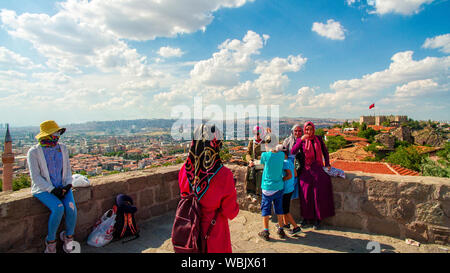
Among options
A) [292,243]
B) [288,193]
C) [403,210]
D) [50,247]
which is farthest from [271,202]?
[50,247]

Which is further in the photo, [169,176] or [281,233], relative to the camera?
[169,176]

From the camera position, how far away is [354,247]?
3104 mm

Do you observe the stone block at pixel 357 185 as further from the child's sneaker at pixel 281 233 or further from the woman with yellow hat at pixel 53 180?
the woman with yellow hat at pixel 53 180

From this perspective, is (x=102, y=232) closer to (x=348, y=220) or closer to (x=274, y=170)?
(x=274, y=170)

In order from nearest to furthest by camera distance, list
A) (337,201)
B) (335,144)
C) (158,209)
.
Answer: (337,201), (158,209), (335,144)

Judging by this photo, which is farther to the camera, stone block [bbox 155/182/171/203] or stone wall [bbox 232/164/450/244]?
stone block [bbox 155/182/171/203]

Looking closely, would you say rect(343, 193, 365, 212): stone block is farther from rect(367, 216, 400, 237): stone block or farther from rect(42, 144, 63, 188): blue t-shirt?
rect(42, 144, 63, 188): blue t-shirt

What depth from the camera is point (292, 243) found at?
3.26 meters

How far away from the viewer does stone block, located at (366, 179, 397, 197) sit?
10.6 ft

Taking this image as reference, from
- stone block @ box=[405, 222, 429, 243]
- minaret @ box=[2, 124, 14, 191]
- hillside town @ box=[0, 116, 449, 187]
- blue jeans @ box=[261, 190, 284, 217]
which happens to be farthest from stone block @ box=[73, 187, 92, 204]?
minaret @ box=[2, 124, 14, 191]

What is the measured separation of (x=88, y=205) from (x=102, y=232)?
1.42 feet

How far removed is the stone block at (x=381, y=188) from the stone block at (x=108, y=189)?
11.6 ft

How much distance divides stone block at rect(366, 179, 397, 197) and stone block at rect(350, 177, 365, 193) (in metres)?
0.07

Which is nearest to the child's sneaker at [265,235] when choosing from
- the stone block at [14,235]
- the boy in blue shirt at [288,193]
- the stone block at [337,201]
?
the boy in blue shirt at [288,193]
